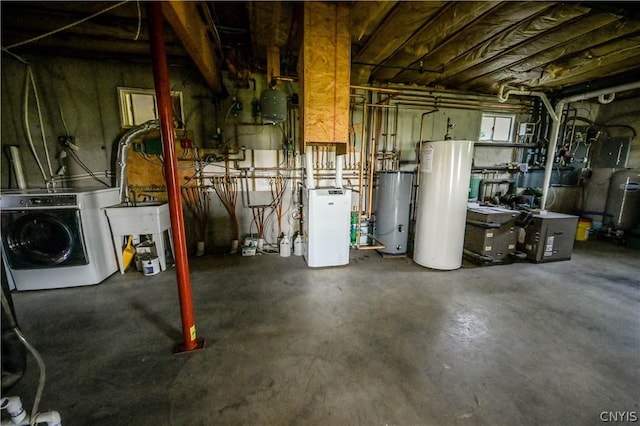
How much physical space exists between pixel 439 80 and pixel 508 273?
3313mm

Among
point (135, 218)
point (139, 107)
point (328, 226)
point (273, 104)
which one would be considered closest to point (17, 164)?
point (139, 107)

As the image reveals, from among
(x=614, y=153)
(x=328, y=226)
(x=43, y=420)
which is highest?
(x=614, y=153)

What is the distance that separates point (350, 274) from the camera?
127 inches

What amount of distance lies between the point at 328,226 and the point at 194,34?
250cm

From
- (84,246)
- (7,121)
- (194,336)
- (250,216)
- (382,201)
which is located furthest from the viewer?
(250,216)

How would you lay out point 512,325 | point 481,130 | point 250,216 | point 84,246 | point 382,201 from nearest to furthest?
point 512,325, point 84,246, point 382,201, point 250,216, point 481,130

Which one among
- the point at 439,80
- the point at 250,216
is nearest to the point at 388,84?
the point at 439,80

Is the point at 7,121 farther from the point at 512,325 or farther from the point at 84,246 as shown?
the point at 512,325

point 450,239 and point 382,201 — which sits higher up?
point 382,201

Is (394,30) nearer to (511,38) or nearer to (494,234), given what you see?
(511,38)

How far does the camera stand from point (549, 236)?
143 inches

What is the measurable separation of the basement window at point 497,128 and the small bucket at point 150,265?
6.17 meters

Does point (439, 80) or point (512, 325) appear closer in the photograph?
point (512, 325)

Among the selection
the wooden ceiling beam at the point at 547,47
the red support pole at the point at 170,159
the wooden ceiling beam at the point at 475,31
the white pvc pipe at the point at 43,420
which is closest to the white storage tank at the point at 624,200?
the wooden ceiling beam at the point at 547,47
